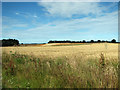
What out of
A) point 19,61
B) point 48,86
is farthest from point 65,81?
point 19,61

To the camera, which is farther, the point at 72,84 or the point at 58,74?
the point at 58,74

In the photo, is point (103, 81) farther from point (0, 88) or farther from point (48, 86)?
point (0, 88)

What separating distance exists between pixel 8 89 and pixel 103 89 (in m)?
3.13

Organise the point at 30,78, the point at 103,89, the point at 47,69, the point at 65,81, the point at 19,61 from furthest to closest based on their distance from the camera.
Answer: the point at 19,61 < the point at 47,69 < the point at 30,78 < the point at 65,81 < the point at 103,89

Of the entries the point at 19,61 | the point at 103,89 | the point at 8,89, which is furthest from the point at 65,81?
the point at 19,61

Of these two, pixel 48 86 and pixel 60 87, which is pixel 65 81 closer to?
pixel 60 87

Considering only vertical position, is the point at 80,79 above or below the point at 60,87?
above

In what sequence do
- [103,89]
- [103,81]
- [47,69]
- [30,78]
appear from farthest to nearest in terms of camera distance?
[47,69] → [30,78] → [103,81] → [103,89]

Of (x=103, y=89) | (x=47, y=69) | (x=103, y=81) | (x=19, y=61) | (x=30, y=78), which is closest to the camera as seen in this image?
(x=103, y=89)

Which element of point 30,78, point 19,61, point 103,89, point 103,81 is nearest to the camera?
point 103,89

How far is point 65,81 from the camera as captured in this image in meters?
3.72

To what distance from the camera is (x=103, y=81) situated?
3.33 m

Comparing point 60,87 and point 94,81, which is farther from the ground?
point 94,81

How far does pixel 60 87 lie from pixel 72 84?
1.40ft
